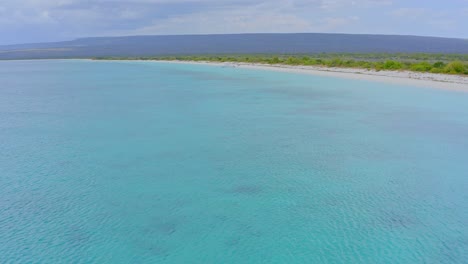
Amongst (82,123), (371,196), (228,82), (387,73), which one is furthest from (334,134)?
(387,73)

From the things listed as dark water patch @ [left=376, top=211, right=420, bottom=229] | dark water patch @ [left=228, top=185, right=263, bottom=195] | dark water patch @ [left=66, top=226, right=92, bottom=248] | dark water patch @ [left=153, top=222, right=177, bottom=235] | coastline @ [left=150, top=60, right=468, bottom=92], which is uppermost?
coastline @ [left=150, top=60, right=468, bottom=92]

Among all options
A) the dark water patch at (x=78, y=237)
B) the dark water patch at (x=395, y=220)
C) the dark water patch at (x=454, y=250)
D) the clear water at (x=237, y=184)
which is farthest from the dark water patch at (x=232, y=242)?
the dark water patch at (x=454, y=250)

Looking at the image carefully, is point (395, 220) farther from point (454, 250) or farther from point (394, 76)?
point (394, 76)

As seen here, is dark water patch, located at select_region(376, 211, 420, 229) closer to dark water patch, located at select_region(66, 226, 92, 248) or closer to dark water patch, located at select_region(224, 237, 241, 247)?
dark water patch, located at select_region(224, 237, 241, 247)

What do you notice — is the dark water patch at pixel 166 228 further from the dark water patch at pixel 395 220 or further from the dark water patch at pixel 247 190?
the dark water patch at pixel 395 220

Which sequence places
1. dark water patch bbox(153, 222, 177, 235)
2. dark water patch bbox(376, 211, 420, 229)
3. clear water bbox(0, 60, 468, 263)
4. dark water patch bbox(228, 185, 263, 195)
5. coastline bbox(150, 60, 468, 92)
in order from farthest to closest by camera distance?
coastline bbox(150, 60, 468, 92) → dark water patch bbox(228, 185, 263, 195) → dark water patch bbox(376, 211, 420, 229) → dark water patch bbox(153, 222, 177, 235) → clear water bbox(0, 60, 468, 263)

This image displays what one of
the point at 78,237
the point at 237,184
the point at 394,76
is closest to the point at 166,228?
the point at 78,237

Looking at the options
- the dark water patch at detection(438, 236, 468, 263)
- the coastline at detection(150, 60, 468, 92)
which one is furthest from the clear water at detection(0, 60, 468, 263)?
the coastline at detection(150, 60, 468, 92)

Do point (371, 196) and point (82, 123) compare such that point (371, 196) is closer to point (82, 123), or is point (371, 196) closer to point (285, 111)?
point (285, 111)
